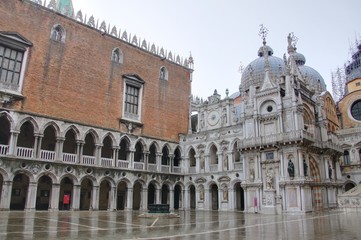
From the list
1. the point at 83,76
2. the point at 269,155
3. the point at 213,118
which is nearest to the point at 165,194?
the point at 213,118

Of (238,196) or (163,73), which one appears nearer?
(238,196)

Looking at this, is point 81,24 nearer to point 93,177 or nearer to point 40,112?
point 40,112

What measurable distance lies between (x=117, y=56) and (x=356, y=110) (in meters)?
31.9

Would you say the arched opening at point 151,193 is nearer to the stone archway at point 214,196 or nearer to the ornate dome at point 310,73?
the stone archway at point 214,196

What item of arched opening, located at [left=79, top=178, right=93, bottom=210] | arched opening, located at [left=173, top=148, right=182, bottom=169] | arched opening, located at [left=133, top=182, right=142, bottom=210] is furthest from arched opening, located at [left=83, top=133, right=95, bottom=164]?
arched opening, located at [left=173, top=148, right=182, bottom=169]

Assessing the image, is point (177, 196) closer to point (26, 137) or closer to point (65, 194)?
Result: point (65, 194)

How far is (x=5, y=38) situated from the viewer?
24234 millimetres

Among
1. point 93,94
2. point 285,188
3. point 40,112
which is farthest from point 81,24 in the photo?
point 285,188

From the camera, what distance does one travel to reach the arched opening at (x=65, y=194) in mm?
27016

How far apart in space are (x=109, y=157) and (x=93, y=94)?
6.49 m

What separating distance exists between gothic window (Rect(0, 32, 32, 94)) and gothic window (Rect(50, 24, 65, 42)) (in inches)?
103

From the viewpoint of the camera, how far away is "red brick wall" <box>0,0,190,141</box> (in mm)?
25594

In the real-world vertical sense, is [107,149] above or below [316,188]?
above

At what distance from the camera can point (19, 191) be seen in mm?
26812
